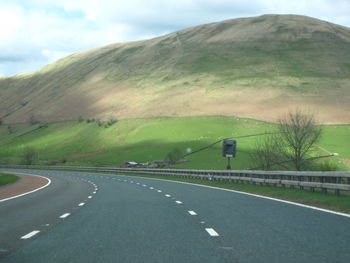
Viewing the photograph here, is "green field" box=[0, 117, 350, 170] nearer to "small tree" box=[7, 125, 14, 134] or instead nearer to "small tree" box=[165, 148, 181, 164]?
"small tree" box=[165, 148, 181, 164]

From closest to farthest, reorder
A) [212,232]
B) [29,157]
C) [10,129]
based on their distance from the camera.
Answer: [212,232]
[29,157]
[10,129]

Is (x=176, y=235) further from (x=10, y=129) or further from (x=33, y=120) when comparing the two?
(x=10, y=129)

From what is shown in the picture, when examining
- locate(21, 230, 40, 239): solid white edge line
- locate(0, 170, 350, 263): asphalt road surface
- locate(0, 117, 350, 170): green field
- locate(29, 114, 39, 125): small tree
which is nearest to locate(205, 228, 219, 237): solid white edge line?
locate(0, 170, 350, 263): asphalt road surface

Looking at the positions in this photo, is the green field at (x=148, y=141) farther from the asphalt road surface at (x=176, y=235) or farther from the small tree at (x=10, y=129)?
the asphalt road surface at (x=176, y=235)

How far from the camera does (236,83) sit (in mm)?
150625

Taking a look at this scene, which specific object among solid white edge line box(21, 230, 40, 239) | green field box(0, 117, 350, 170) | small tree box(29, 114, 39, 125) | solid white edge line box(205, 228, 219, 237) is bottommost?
solid white edge line box(21, 230, 40, 239)

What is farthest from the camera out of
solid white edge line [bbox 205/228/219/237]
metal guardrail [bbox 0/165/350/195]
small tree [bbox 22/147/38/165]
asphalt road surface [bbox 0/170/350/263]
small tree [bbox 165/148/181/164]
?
small tree [bbox 22/147/38/165]

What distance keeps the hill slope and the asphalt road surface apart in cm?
10030

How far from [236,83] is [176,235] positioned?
14199 centimetres

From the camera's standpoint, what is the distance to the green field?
94.4 m

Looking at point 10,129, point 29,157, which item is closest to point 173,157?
point 29,157

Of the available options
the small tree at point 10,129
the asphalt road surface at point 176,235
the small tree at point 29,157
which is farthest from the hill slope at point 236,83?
the asphalt road surface at point 176,235

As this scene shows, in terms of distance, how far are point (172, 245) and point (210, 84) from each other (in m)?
147

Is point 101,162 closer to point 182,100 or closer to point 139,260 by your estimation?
point 182,100
